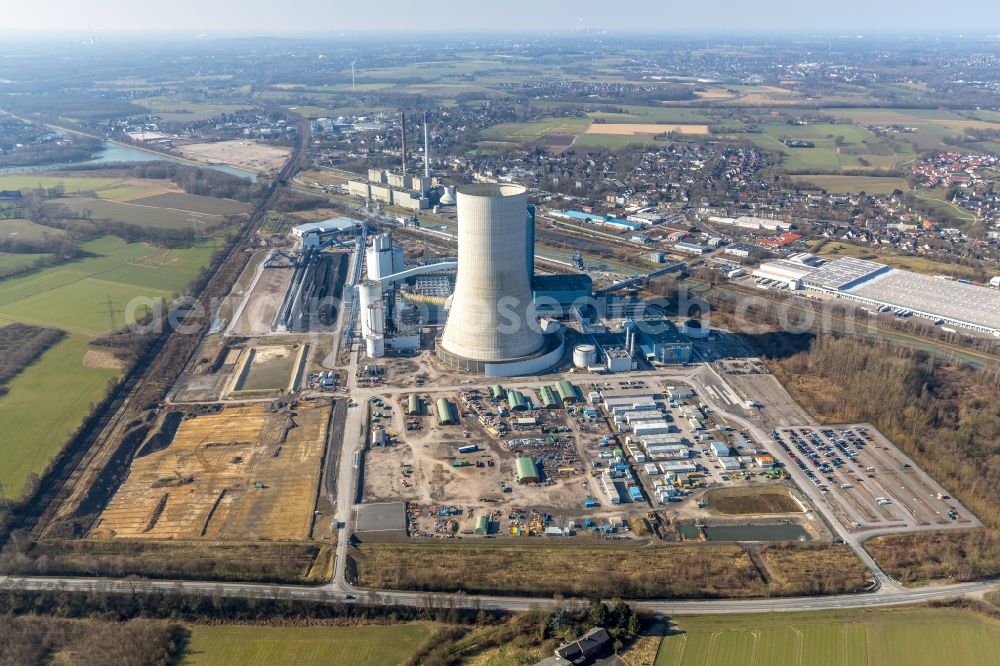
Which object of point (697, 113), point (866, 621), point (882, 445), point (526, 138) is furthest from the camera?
point (697, 113)

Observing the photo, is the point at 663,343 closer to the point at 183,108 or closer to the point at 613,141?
the point at 613,141

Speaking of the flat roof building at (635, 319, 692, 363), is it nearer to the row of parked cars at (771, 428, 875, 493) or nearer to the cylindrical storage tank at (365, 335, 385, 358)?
the row of parked cars at (771, 428, 875, 493)

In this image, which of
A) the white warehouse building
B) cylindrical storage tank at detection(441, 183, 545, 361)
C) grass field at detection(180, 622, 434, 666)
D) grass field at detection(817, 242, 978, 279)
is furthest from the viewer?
grass field at detection(817, 242, 978, 279)

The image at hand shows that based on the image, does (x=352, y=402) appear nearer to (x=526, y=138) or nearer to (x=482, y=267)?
(x=482, y=267)

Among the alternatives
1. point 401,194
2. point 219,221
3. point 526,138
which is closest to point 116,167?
point 219,221

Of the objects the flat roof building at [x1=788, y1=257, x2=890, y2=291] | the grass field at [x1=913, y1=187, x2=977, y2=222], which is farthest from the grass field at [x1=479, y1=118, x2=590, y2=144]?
the flat roof building at [x1=788, y1=257, x2=890, y2=291]

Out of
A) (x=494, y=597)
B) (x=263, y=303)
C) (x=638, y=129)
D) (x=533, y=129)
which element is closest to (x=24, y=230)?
(x=263, y=303)
